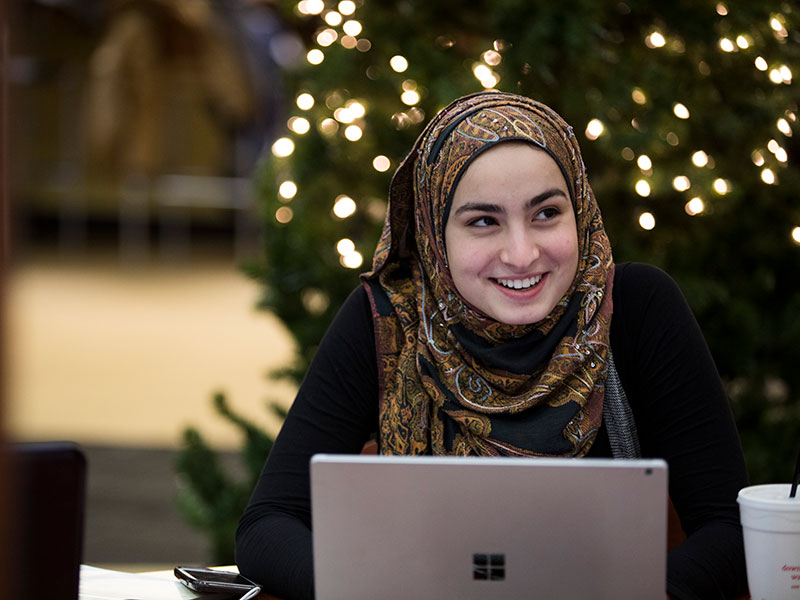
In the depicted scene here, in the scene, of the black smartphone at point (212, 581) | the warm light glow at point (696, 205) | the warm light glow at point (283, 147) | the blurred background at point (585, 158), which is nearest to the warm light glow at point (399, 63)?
the blurred background at point (585, 158)

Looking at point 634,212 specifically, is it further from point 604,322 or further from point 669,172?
point 604,322

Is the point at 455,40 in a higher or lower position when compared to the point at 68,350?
higher

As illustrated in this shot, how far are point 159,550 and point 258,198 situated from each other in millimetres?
1320

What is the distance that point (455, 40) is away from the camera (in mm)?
2488

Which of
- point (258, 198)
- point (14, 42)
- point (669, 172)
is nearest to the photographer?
point (14, 42)

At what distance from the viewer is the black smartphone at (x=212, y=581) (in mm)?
1092

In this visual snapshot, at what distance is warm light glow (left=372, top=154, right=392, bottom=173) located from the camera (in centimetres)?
238

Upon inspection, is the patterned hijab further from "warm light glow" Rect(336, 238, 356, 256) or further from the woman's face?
"warm light glow" Rect(336, 238, 356, 256)

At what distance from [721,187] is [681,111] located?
0.20 meters

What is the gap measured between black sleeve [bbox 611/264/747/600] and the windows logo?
386 millimetres

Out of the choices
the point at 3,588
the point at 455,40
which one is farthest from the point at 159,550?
the point at 3,588

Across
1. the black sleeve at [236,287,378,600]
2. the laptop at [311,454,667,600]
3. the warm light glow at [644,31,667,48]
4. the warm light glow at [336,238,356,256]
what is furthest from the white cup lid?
the warm light glow at [336,238,356,256]

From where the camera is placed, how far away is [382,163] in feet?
7.85

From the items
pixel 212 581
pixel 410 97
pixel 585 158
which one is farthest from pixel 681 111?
pixel 212 581
